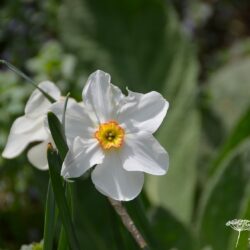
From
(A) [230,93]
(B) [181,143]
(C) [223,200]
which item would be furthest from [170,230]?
(A) [230,93]

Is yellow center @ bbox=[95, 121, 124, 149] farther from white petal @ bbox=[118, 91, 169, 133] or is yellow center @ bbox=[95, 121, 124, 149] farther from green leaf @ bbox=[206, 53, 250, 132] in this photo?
green leaf @ bbox=[206, 53, 250, 132]

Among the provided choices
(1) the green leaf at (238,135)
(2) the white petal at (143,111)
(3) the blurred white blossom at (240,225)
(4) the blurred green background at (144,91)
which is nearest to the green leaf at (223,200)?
(4) the blurred green background at (144,91)

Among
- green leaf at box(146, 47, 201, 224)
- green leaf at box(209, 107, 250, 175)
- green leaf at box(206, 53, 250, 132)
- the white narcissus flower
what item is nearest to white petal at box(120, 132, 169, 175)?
the white narcissus flower

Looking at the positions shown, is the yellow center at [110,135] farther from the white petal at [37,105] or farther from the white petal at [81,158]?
the white petal at [37,105]

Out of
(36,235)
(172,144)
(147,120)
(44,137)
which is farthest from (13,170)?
(147,120)

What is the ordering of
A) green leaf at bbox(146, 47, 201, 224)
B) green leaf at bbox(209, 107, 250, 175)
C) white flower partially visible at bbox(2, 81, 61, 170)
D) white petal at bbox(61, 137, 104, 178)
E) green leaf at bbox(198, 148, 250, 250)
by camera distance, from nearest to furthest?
1. white petal at bbox(61, 137, 104, 178)
2. white flower partially visible at bbox(2, 81, 61, 170)
3. green leaf at bbox(198, 148, 250, 250)
4. green leaf at bbox(209, 107, 250, 175)
5. green leaf at bbox(146, 47, 201, 224)

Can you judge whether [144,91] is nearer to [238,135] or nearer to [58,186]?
[238,135]
